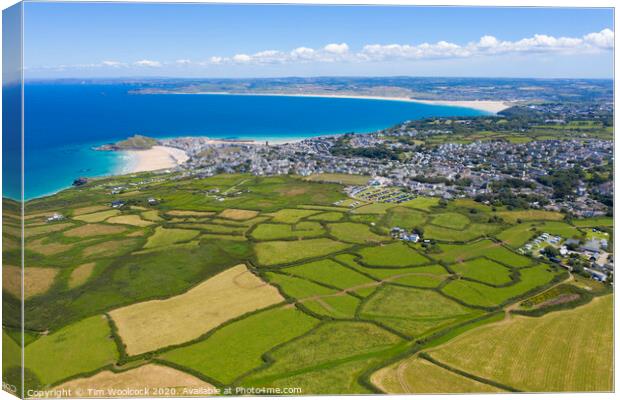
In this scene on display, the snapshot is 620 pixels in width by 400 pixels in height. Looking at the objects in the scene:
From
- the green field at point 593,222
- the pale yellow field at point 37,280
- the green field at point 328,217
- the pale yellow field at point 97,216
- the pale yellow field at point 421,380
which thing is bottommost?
the pale yellow field at point 421,380

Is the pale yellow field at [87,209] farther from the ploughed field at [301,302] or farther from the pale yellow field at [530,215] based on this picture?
the pale yellow field at [530,215]

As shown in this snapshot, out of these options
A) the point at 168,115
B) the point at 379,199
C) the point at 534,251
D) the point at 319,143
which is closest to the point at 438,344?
the point at 534,251

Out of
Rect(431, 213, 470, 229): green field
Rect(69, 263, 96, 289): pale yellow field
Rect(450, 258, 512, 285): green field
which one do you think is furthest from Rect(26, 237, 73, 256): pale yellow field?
Rect(431, 213, 470, 229): green field

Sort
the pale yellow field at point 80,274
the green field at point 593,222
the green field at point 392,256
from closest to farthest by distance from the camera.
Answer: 1. the pale yellow field at point 80,274
2. the green field at point 392,256
3. the green field at point 593,222

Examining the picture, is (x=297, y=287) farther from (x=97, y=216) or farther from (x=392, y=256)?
(x=97, y=216)

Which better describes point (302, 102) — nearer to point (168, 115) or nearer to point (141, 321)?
point (168, 115)

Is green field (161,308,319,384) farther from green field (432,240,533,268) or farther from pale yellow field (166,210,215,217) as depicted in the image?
pale yellow field (166,210,215,217)

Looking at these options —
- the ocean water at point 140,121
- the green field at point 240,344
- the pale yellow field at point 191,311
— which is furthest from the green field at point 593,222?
the ocean water at point 140,121
